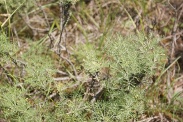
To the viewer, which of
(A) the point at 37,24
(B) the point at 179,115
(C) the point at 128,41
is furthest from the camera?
(A) the point at 37,24

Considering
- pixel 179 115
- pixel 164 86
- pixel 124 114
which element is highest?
pixel 124 114

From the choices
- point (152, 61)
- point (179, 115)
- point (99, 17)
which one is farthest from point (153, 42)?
point (99, 17)

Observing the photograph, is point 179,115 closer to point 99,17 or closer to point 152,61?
point 152,61

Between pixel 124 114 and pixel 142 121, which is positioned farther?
pixel 142 121

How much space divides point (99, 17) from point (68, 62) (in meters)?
0.69

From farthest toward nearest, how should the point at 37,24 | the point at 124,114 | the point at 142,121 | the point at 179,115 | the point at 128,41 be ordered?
the point at 37,24 < the point at 179,115 < the point at 142,121 < the point at 128,41 < the point at 124,114

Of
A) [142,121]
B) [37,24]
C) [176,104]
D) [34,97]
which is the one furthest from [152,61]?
[37,24]

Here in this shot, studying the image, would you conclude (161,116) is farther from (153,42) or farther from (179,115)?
(153,42)

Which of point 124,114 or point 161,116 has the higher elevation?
point 124,114

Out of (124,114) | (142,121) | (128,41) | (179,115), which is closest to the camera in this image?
(124,114)

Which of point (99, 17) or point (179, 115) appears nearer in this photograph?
point (179, 115)

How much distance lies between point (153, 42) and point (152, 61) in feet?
0.41

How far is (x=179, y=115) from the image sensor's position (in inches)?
101

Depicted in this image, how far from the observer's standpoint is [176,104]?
102 inches
